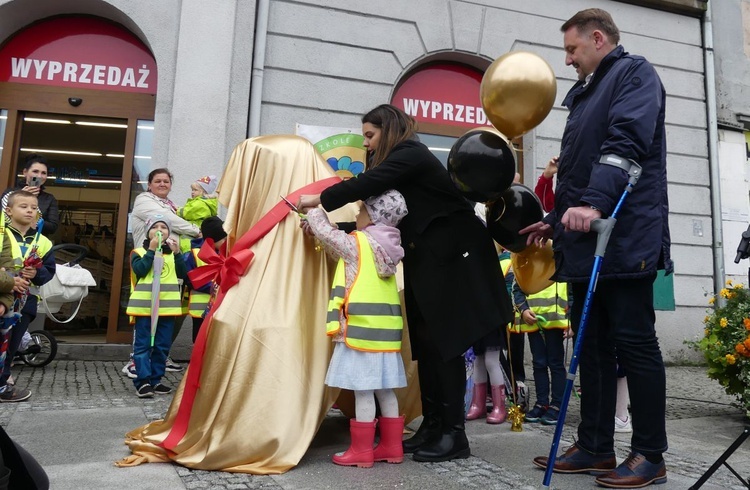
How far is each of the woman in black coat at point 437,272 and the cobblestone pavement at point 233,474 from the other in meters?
0.29

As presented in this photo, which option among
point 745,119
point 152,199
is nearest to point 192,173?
point 152,199

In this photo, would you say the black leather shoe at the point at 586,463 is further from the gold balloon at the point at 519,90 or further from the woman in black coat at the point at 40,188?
the woman in black coat at the point at 40,188

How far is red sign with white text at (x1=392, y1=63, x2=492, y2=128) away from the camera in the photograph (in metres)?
8.04

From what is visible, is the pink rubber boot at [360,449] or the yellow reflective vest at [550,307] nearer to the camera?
the pink rubber boot at [360,449]

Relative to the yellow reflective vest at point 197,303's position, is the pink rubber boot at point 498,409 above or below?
below

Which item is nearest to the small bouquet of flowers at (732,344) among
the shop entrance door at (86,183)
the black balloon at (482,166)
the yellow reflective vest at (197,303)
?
the black balloon at (482,166)

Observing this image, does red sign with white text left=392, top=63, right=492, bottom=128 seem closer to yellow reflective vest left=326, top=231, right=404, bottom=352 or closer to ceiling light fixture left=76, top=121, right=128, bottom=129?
ceiling light fixture left=76, top=121, right=128, bottom=129

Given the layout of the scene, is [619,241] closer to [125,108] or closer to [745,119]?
[125,108]

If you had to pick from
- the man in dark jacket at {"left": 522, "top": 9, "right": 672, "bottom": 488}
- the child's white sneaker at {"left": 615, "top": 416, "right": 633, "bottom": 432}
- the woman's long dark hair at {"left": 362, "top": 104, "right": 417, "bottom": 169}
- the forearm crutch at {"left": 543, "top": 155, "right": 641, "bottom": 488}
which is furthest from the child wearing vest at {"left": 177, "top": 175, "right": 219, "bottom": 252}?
the forearm crutch at {"left": 543, "top": 155, "right": 641, "bottom": 488}

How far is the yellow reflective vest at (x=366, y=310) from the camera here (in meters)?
2.68

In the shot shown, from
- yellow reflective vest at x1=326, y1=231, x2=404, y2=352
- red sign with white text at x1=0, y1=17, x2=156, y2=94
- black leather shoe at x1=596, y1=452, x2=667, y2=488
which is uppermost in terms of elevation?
red sign with white text at x1=0, y1=17, x2=156, y2=94

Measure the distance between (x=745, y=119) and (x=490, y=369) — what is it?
8.04 metres

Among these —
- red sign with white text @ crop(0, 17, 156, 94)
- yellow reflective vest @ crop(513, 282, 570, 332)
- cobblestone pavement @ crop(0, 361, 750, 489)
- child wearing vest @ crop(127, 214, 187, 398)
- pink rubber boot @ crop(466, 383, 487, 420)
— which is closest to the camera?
cobblestone pavement @ crop(0, 361, 750, 489)

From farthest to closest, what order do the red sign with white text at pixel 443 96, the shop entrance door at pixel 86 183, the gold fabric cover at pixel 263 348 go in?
the red sign with white text at pixel 443 96 → the shop entrance door at pixel 86 183 → the gold fabric cover at pixel 263 348
